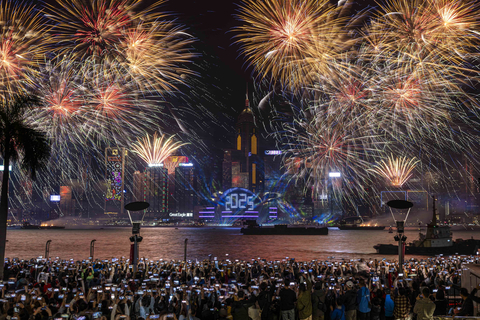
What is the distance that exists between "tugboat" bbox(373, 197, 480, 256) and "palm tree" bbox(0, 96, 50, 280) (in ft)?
191

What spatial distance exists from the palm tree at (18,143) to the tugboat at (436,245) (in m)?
58.3

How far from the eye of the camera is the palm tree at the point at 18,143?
23406 mm

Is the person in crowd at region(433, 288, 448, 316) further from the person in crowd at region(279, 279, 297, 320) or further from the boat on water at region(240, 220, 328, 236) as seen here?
the boat on water at region(240, 220, 328, 236)

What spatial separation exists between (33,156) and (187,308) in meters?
14.9

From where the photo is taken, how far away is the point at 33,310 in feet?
44.3

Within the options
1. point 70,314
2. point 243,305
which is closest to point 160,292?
point 70,314

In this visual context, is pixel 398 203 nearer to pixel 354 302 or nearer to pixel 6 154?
pixel 354 302

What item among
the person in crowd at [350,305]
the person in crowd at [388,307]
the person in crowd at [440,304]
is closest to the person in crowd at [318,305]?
the person in crowd at [350,305]

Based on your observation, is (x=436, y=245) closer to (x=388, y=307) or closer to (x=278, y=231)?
(x=388, y=307)

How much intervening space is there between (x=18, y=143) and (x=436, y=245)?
65.9 metres

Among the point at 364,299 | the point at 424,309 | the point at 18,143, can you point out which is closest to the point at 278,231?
the point at 18,143

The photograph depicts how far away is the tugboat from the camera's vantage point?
228ft

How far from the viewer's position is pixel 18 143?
77.9ft

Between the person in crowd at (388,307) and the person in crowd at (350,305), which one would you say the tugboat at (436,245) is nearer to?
the person in crowd at (388,307)
